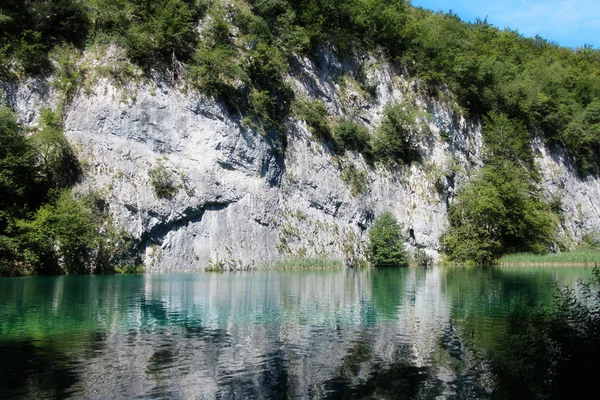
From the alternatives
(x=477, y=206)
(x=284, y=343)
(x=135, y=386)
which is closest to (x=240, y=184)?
(x=477, y=206)

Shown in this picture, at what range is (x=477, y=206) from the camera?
183 ft

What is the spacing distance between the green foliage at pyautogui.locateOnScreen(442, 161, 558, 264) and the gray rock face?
196cm

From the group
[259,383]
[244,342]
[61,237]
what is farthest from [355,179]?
[259,383]

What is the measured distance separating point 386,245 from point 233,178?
15880mm

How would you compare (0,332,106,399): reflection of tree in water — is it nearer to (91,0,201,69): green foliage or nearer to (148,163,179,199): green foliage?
(148,163,179,199): green foliage

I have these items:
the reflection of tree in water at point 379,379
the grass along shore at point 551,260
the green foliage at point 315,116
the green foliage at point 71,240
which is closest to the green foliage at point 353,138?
the green foliage at point 315,116

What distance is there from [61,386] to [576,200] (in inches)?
2999

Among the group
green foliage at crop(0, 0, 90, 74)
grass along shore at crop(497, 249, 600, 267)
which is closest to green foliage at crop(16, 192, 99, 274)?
green foliage at crop(0, 0, 90, 74)

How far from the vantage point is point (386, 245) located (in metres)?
50.1

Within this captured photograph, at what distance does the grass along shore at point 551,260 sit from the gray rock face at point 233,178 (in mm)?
7512

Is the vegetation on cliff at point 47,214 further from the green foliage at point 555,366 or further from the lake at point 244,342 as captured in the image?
the green foliage at point 555,366

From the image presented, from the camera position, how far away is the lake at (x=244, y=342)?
10180 mm

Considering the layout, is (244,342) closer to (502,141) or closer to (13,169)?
(13,169)

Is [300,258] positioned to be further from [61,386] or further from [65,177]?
[61,386]
